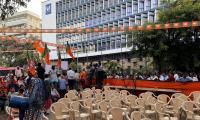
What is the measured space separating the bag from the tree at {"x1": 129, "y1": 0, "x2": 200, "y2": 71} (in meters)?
22.8

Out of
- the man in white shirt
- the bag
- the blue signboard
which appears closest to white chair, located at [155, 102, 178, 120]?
the bag

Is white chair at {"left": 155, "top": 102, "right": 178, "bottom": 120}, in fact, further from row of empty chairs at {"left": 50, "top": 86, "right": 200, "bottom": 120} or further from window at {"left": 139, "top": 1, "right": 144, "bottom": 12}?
window at {"left": 139, "top": 1, "right": 144, "bottom": 12}

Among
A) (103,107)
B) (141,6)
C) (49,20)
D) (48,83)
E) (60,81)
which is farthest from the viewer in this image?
(49,20)

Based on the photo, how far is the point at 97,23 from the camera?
212ft

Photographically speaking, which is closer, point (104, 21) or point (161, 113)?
point (161, 113)

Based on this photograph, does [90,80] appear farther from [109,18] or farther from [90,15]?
[90,15]

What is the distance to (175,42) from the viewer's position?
32.4 meters

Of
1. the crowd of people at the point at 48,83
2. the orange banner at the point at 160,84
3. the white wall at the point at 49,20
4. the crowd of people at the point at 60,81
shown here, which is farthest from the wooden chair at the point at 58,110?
the white wall at the point at 49,20

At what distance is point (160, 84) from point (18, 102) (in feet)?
33.6

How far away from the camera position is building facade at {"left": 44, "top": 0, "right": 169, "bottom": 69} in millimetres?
54094

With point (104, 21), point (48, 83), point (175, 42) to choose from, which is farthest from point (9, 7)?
point (104, 21)

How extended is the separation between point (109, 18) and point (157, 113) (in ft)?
170

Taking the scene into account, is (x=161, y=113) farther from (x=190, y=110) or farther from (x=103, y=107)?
(x=103, y=107)

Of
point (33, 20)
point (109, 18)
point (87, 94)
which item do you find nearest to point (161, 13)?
point (87, 94)
